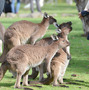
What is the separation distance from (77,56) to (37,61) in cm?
399

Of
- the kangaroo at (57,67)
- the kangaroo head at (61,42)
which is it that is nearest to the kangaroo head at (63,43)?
the kangaroo head at (61,42)

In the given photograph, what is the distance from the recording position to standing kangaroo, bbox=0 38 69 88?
6121 mm

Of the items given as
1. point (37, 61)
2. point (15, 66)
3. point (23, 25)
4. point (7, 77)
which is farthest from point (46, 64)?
point (23, 25)

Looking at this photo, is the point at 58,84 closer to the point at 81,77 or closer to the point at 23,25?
the point at 81,77

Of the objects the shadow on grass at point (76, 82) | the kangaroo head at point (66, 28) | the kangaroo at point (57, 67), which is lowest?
the shadow on grass at point (76, 82)

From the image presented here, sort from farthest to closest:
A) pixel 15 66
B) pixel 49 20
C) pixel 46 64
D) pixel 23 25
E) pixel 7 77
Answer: pixel 49 20 → pixel 23 25 → pixel 7 77 → pixel 46 64 → pixel 15 66

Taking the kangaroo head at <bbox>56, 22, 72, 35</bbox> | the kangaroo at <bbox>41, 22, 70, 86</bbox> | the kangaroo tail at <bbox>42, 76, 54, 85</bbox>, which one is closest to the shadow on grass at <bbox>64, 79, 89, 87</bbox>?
the kangaroo at <bbox>41, 22, 70, 86</bbox>

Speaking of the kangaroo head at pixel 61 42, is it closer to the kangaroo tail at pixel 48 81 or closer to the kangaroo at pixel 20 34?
the kangaroo tail at pixel 48 81

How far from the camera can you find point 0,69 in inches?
246

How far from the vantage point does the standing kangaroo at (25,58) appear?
6.12m

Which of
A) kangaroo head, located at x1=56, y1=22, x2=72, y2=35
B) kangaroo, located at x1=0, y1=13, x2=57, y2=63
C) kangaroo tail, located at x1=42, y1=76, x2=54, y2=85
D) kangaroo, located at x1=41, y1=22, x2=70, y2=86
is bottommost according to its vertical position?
kangaroo tail, located at x1=42, y1=76, x2=54, y2=85

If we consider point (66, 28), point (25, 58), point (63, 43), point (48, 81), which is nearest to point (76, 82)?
point (48, 81)

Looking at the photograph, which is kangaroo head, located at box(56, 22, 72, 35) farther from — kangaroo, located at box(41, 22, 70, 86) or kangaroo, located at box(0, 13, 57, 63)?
kangaroo, located at box(41, 22, 70, 86)

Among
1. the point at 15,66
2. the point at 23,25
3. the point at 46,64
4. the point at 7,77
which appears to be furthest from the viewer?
the point at 23,25
